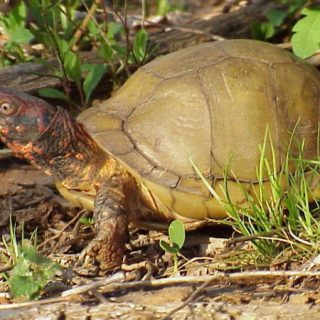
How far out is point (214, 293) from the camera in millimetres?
3152

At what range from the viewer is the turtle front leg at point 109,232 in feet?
11.9

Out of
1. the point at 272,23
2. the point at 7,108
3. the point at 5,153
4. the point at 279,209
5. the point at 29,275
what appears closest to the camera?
the point at 29,275

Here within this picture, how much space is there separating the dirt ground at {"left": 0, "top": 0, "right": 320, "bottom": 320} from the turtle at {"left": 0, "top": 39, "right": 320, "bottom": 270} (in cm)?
14

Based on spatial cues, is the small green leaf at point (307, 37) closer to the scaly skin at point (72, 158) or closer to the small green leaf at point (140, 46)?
the small green leaf at point (140, 46)

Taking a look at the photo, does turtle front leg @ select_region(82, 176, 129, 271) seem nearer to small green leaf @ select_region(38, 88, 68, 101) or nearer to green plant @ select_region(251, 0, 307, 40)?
small green leaf @ select_region(38, 88, 68, 101)

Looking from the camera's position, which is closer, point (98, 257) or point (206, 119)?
point (98, 257)

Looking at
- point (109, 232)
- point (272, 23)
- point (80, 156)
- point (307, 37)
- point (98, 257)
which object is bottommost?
point (98, 257)

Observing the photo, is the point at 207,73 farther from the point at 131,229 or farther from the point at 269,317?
the point at 269,317

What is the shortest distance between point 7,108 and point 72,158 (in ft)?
1.36

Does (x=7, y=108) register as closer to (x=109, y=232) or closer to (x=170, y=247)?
(x=109, y=232)

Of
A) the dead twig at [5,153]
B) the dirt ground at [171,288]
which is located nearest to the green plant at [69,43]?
the dead twig at [5,153]

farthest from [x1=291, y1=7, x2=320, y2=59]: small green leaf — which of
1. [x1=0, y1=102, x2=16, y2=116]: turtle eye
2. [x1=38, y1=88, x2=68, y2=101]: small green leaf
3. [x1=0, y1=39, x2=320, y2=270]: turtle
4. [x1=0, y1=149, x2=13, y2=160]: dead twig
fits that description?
[x1=0, y1=149, x2=13, y2=160]: dead twig

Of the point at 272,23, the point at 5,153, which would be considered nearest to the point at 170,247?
the point at 5,153

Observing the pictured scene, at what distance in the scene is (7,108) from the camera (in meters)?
3.79
